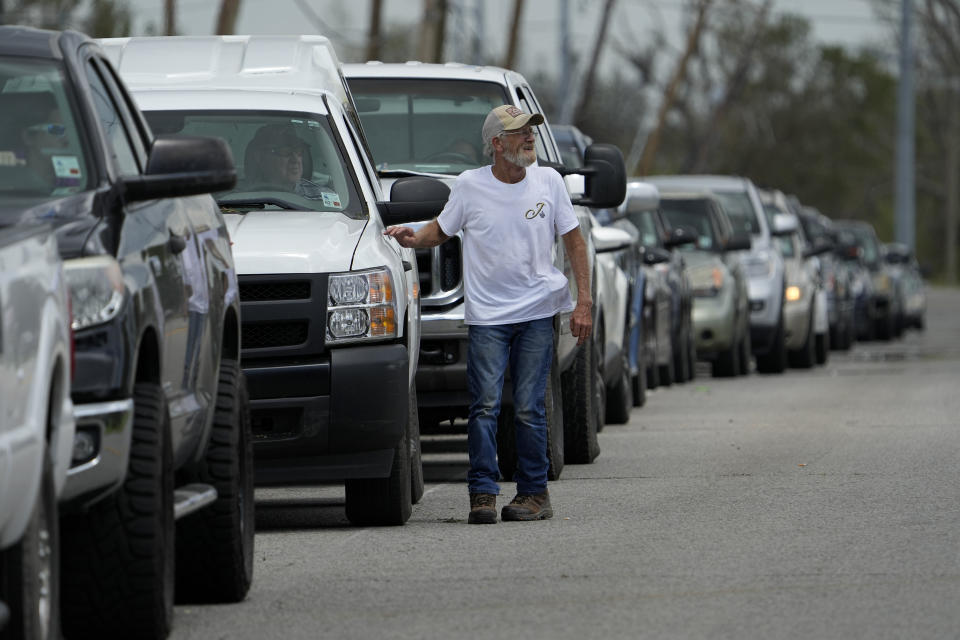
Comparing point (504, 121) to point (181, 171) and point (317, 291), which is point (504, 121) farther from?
point (181, 171)

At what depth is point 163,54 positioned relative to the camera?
11.8 metres

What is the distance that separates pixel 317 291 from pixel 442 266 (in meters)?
2.24

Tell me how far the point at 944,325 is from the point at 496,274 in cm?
3775

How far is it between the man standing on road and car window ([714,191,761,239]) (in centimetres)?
1513

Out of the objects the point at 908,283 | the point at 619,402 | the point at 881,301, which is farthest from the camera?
the point at 908,283

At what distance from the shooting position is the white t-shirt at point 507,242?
10258mm

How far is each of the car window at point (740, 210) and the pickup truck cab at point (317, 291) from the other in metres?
14.2

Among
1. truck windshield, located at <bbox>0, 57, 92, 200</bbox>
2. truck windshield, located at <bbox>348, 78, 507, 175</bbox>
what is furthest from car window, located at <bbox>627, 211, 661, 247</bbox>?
truck windshield, located at <bbox>0, 57, 92, 200</bbox>

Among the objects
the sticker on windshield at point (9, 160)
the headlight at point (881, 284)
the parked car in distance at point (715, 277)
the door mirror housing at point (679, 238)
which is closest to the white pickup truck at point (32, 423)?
the sticker on windshield at point (9, 160)

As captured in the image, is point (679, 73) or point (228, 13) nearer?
point (228, 13)

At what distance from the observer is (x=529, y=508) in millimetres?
10289

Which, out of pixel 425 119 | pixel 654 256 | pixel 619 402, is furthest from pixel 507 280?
pixel 654 256

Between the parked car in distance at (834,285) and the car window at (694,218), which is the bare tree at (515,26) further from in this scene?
the car window at (694,218)

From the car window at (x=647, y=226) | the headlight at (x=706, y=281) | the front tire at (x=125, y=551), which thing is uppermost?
the front tire at (x=125, y=551)
